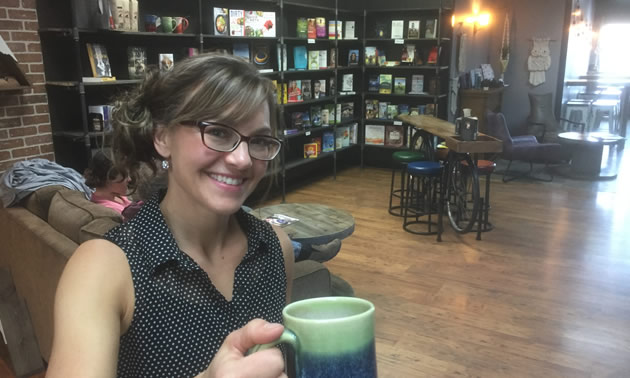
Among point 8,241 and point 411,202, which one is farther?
point 411,202

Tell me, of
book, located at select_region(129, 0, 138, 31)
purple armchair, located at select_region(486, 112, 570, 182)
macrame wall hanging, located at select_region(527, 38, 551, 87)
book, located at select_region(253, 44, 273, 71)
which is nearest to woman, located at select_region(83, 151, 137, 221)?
book, located at select_region(129, 0, 138, 31)

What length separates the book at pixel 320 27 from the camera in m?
6.30

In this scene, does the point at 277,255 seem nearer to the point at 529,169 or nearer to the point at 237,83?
the point at 237,83

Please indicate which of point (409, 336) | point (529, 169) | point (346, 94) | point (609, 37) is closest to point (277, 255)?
point (409, 336)

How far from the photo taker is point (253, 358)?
0.57 m

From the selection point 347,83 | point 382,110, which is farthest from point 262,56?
point 382,110

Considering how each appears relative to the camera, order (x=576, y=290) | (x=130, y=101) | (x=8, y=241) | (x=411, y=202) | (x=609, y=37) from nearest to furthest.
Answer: (x=130, y=101) < (x=8, y=241) < (x=576, y=290) < (x=411, y=202) < (x=609, y=37)

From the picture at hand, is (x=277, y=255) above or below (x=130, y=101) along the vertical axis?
below

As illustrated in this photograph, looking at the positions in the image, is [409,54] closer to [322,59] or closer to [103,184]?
[322,59]

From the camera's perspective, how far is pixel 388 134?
23.8 ft

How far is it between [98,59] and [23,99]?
1.93 feet

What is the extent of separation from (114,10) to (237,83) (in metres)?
3.34

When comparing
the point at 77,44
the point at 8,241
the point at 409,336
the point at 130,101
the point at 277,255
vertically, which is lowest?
the point at 409,336

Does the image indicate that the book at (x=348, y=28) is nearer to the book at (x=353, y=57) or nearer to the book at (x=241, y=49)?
the book at (x=353, y=57)
